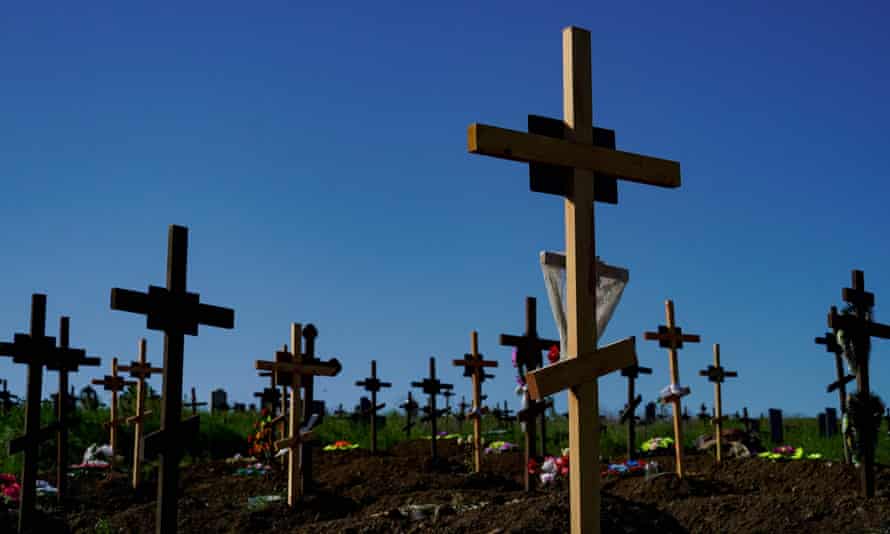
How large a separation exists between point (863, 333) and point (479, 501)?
5673 millimetres

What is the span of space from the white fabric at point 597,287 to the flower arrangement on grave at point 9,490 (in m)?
11.5

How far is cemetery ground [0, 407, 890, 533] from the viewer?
1079 cm

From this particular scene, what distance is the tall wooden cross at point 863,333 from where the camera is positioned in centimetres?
1309

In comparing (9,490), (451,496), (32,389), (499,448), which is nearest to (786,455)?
(499,448)

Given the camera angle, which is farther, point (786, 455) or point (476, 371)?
point (786, 455)

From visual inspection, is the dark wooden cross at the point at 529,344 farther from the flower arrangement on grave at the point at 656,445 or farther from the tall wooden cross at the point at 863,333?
the flower arrangement on grave at the point at 656,445

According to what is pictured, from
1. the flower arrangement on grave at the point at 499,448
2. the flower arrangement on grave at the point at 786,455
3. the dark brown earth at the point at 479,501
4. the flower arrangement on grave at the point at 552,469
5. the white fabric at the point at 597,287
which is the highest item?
the white fabric at the point at 597,287

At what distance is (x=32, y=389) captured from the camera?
1305cm

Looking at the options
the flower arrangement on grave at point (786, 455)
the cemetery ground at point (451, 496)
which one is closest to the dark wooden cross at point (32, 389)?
the cemetery ground at point (451, 496)

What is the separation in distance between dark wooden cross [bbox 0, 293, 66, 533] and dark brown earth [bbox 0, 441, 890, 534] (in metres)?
0.90

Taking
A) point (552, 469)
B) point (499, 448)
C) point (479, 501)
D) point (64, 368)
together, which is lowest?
point (479, 501)

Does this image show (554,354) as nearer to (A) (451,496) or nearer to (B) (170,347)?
(A) (451,496)

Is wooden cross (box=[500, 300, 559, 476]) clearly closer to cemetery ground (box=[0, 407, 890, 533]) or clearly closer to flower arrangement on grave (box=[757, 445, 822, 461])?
cemetery ground (box=[0, 407, 890, 533])

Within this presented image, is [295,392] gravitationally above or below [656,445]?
above
